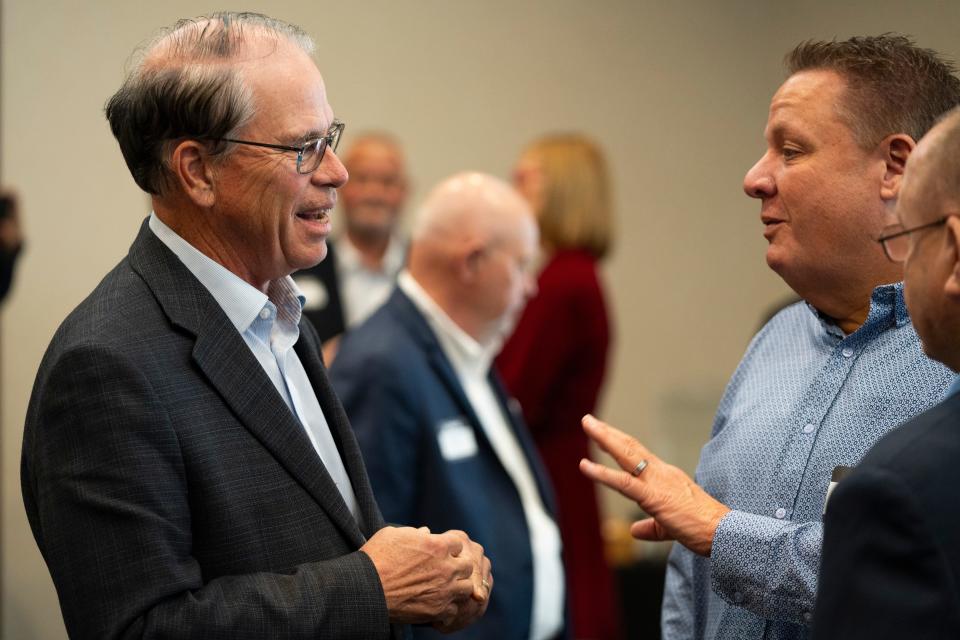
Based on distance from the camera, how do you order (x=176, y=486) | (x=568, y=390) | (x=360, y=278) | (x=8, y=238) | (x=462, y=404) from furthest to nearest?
(x=360, y=278), (x=568, y=390), (x=8, y=238), (x=462, y=404), (x=176, y=486)

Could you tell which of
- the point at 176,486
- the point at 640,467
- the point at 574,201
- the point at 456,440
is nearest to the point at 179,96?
the point at 176,486

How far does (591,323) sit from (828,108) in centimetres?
276

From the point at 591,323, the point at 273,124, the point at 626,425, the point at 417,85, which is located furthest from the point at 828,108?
the point at 626,425

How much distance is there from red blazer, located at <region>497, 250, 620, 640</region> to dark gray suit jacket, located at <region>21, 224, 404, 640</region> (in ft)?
8.95

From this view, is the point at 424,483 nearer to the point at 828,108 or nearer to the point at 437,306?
the point at 437,306

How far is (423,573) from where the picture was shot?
1.69 meters

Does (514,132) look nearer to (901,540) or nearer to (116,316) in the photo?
(116,316)

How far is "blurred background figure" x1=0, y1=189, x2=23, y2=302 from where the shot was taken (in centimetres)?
413

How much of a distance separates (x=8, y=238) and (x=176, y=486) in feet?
9.83

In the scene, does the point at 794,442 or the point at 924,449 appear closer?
the point at 924,449

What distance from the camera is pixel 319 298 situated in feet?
15.2

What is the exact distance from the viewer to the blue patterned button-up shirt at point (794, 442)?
5.58 feet

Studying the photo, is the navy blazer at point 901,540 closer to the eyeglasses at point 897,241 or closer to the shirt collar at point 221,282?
the eyeglasses at point 897,241

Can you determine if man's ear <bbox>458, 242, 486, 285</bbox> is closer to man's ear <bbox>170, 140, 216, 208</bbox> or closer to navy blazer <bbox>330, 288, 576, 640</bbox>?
navy blazer <bbox>330, 288, 576, 640</bbox>
